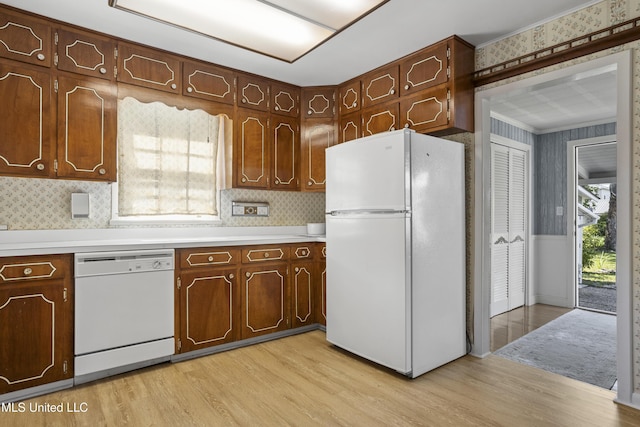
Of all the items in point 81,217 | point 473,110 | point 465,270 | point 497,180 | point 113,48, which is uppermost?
point 113,48

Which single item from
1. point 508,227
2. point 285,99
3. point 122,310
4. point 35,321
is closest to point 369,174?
point 285,99

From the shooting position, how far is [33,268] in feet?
7.37

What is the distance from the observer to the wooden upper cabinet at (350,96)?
3654mm

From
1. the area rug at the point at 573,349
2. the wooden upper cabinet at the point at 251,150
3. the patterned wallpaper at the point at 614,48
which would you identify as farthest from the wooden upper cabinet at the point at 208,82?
the area rug at the point at 573,349

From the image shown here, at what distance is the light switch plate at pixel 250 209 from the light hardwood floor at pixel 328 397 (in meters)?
1.43

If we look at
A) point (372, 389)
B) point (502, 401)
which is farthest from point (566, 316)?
point (372, 389)

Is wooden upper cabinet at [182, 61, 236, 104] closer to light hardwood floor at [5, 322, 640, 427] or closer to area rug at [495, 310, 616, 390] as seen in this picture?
light hardwood floor at [5, 322, 640, 427]

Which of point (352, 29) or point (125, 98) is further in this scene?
point (125, 98)

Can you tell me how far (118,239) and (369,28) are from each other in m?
2.58

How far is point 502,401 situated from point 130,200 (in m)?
3.14

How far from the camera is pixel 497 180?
4.38 metres

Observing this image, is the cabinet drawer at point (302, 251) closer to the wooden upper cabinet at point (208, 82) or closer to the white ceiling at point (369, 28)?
the wooden upper cabinet at point (208, 82)

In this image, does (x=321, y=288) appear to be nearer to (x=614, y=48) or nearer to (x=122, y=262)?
(x=122, y=262)

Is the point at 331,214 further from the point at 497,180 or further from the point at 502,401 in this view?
the point at 497,180
